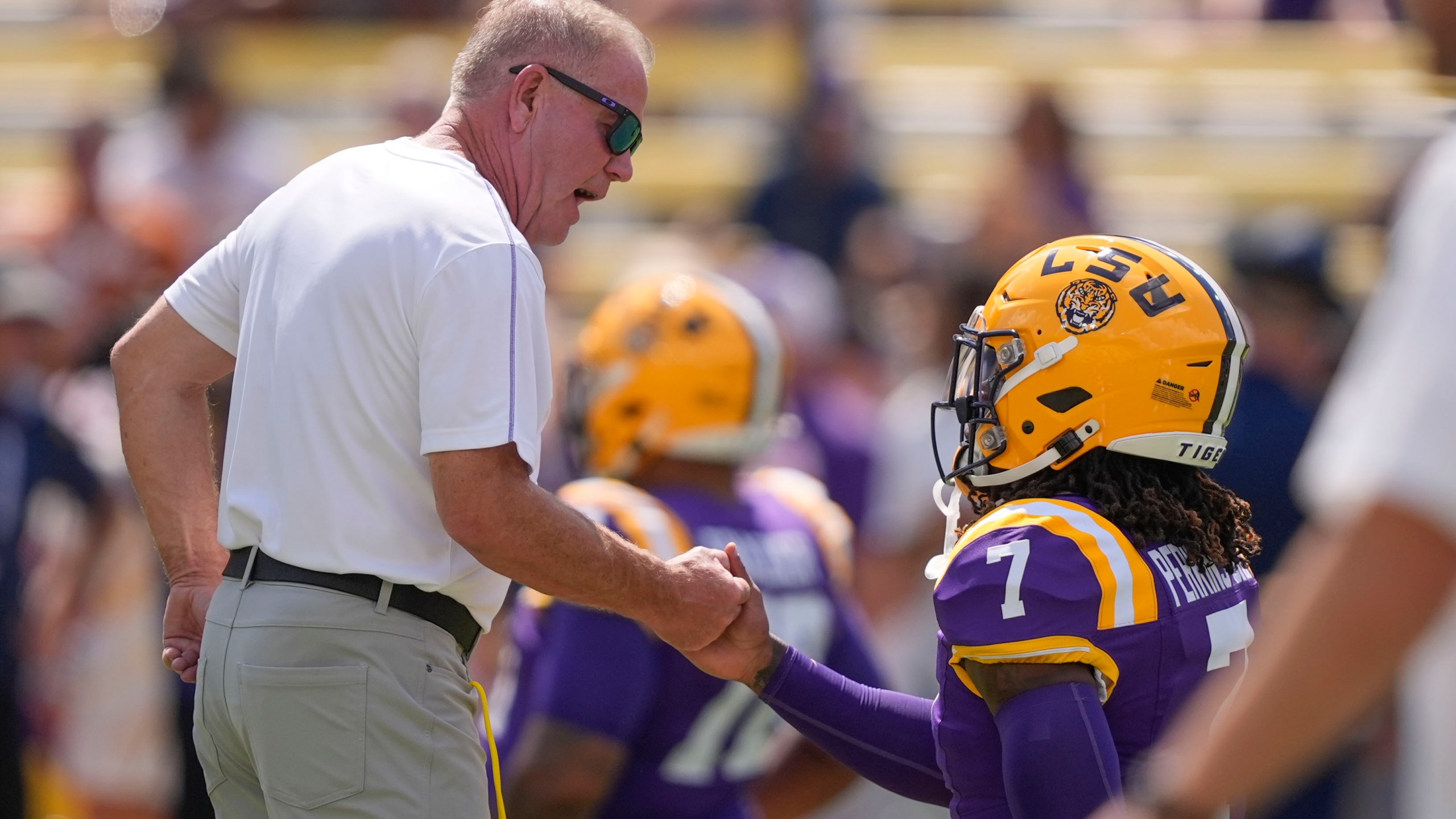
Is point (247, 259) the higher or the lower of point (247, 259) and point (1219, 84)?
the higher

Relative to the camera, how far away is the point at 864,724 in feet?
10.8

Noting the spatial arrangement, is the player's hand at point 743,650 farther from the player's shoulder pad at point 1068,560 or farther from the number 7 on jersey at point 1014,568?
the number 7 on jersey at point 1014,568

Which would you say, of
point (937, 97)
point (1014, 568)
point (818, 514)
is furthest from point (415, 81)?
point (1014, 568)

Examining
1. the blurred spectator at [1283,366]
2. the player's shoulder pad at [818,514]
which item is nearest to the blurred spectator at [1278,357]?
the blurred spectator at [1283,366]

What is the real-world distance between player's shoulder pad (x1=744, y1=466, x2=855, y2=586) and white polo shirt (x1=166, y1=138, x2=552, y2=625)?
5.35ft

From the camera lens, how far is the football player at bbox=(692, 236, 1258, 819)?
2.73 meters

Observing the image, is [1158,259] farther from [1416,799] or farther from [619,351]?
[619,351]

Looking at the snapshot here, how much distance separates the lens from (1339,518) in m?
1.79

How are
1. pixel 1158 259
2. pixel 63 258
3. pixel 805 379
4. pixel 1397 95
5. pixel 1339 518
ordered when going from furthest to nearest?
pixel 1397 95 → pixel 63 258 → pixel 805 379 → pixel 1158 259 → pixel 1339 518

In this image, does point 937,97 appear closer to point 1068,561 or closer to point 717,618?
point 717,618

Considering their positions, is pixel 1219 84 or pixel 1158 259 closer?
pixel 1158 259

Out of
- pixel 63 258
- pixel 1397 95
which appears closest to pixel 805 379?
pixel 63 258

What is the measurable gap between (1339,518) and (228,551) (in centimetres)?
232

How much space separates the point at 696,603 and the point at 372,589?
590 millimetres
